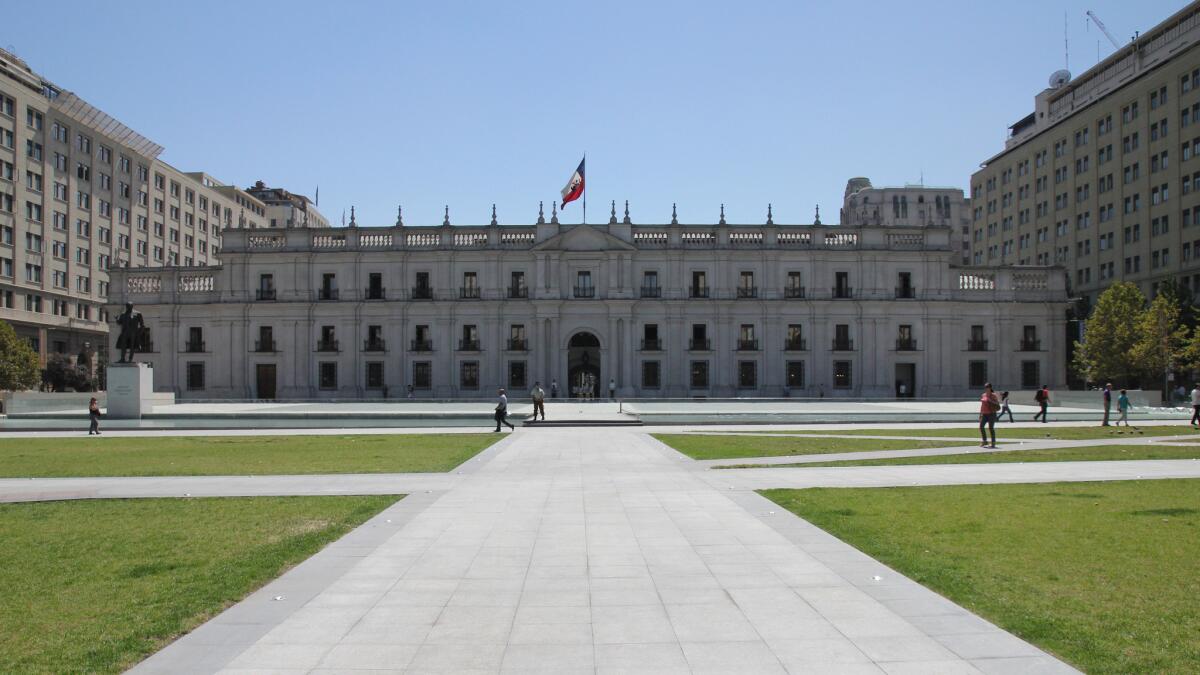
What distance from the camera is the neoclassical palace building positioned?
2569 inches

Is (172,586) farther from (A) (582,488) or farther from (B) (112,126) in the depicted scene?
(B) (112,126)

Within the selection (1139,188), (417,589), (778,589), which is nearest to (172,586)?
(417,589)

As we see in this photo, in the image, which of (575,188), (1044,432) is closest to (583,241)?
(575,188)

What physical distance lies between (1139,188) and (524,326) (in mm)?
46511

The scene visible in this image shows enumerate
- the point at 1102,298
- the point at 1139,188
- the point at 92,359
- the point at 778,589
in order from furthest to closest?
1. the point at 92,359
2. the point at 1139,188
3. the point at 1102,298
4. the point at 778,589

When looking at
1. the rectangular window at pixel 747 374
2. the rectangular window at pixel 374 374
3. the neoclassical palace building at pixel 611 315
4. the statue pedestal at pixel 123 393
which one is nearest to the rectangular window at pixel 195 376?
the neoclassical palace building at pixel 611 315

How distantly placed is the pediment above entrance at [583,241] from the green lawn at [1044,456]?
4484 centimetres

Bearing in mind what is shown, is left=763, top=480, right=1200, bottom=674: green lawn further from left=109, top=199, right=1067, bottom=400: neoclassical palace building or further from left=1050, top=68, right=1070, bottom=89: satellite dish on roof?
left=1050, top=68, right=1070, bottom=89: satellite dish on roof

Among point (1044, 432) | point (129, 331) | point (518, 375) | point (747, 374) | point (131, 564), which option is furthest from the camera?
point (518, 375)

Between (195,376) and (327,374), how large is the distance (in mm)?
10064

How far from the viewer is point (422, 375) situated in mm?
66188

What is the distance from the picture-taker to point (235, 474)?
17.5 metres

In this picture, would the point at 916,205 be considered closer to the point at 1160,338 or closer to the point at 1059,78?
the point at 1059,78

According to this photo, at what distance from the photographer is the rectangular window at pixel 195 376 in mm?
66438
